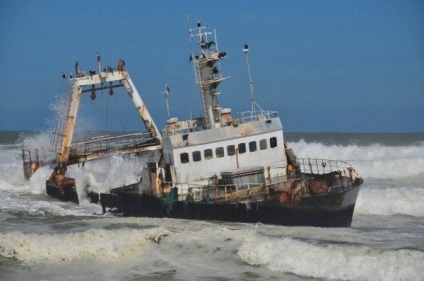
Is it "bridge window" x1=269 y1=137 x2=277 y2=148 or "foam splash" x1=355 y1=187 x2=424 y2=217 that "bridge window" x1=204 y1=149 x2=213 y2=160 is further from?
"foam splash" x1=355 y1=187 x2=424 y2=217

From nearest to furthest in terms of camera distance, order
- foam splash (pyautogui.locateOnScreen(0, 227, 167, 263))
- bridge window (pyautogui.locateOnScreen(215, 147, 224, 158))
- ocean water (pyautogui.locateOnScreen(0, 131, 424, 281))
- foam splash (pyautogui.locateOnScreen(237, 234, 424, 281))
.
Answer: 1. foam splash (pyautogui.locateOnScreen(237, 234, 424, 281))
2. ocean water (pyautogui.locateOnScreen(0, 131, 424, 281))
3. foam splash (pyautogui.locateOnScreen(0, 227, 167, 263))
4. bridge window (pyautogui.locateOnScreen(215, 147, 224, 158))

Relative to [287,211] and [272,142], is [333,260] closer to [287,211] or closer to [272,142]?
[287,211]

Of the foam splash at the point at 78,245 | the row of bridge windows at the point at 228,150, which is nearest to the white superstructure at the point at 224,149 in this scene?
the row of bridge windows at the point at 228,150

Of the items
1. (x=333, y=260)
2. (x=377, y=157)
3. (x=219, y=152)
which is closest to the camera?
(x=333, y=260)

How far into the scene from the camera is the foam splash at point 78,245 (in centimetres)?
2112

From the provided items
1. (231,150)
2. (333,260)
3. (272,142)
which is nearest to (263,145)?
(272,142)

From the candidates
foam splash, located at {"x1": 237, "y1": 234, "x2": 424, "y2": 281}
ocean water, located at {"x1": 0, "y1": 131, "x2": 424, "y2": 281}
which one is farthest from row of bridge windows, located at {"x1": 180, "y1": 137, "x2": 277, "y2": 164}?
foam splash, located at {"x1": 237, "y1": 234, "x2": 424, "y2": 281}

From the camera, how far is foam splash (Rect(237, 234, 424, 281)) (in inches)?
700

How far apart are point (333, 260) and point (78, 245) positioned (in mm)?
7312

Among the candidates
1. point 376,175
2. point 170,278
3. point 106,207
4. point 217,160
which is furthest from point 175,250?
point 376,175

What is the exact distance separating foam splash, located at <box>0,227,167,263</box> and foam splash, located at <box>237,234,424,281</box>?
320 centimetres

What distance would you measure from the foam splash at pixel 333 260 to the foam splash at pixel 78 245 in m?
3.20

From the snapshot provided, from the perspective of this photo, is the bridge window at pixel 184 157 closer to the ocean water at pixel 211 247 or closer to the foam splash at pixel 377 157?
the ocean water at pixel 211 247

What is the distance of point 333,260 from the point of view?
18766 millimetres
